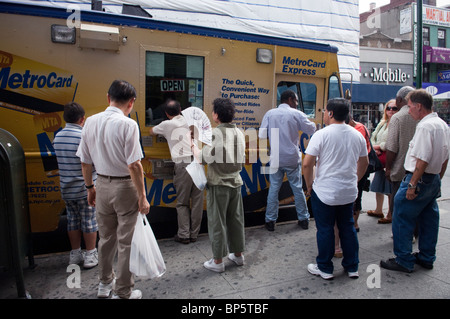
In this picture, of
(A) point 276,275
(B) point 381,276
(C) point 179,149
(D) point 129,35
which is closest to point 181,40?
(D) point 129,35

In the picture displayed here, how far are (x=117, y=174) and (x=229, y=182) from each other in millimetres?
1147

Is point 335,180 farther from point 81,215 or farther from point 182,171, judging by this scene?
point 81,215

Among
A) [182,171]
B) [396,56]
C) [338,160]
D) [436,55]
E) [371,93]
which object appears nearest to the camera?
[338,160]

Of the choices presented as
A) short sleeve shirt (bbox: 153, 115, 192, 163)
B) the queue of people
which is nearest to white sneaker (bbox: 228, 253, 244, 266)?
the queue of people

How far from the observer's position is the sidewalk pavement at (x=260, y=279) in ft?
9.89

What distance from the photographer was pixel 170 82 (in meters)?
4.10

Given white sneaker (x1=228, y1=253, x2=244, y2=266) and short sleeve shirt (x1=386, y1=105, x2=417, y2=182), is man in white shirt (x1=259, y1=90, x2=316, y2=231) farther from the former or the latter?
white sneaker (x1=228, y1=253, x2=244, y2=266)

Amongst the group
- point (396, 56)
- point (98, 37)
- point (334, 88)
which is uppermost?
point (396, 56)

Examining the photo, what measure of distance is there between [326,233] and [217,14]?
27.8 feet

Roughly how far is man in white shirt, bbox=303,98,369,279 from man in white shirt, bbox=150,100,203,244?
1.53 metres

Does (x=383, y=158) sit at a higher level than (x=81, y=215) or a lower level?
higher

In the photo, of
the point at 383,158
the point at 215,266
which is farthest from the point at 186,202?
the point at 383,158

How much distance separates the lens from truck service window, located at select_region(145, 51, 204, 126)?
400cm

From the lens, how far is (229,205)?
348 centimetres
